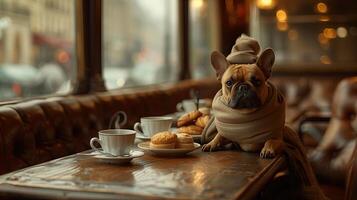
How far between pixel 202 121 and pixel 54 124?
32.6 inches

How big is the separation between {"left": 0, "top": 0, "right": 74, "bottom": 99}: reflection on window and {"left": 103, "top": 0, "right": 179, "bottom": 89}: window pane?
417mm

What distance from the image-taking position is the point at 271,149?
201cm

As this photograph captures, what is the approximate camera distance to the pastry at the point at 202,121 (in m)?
2.45

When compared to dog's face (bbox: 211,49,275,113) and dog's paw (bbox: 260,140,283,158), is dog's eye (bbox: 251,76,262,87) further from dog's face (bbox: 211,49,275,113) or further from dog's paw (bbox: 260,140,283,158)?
dog's paw (bbox: 260,140,283,158)

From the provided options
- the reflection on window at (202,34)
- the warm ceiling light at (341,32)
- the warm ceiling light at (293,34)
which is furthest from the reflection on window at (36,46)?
the warm ceiling light at (341,32)

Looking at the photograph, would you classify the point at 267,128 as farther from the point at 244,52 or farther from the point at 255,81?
the point at 244,52

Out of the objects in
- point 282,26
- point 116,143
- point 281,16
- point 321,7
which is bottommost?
point 116,143

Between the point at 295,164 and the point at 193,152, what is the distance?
412mm

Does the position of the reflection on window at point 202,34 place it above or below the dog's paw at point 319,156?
above

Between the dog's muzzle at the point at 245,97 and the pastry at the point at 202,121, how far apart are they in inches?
16.9

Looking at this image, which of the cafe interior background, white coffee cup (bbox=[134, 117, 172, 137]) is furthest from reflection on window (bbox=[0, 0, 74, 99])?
white coffee cup (bbox=[134, 117, 172, 137])

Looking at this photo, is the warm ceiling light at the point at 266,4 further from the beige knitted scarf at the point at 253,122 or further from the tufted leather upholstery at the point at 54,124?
the beige knitted scarf at the point at 253,122

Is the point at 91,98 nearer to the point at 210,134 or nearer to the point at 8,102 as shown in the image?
the point at 8,102

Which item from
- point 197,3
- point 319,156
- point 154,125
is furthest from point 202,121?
point 197,3
